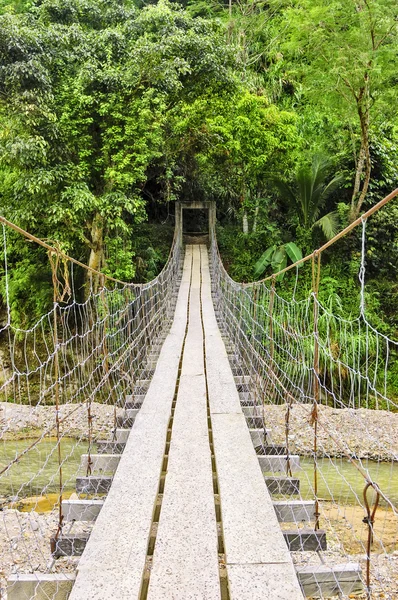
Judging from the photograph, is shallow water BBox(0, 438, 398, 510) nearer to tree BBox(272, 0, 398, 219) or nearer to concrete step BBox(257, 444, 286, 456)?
concrete step BBox(257, 444, 286, 456)

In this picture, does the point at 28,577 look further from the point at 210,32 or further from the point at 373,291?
the point at 373,291

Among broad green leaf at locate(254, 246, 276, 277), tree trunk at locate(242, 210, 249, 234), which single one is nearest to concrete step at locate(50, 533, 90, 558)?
broad green leaf at locate(254, 246, 276, 277)

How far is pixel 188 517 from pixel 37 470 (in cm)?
325

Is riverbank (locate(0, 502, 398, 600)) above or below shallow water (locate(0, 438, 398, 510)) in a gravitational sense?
above

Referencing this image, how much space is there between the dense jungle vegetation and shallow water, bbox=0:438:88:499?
2.60 meters

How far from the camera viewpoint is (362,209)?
8.60 m

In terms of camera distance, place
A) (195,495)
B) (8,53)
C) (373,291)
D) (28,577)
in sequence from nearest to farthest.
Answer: (28,577) < (195,495) < (8,53) < (373,291)

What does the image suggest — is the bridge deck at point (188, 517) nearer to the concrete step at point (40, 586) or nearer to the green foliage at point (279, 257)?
the concrete step at point (40, 586)

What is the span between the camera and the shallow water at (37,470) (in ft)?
13.2

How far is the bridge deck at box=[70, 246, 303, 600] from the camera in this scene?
131cm

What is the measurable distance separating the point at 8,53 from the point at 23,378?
498cm

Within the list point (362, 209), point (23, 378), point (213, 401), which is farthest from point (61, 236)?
point (362, 209)

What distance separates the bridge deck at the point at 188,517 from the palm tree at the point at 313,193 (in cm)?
607

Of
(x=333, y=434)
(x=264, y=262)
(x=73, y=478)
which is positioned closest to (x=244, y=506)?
(x=73, y=478)
